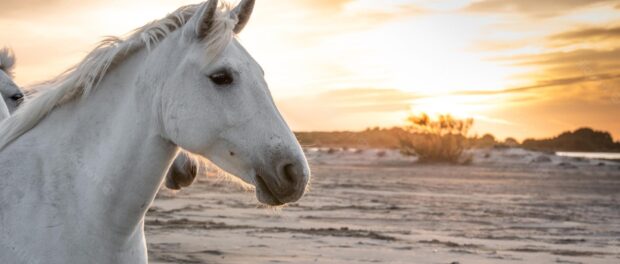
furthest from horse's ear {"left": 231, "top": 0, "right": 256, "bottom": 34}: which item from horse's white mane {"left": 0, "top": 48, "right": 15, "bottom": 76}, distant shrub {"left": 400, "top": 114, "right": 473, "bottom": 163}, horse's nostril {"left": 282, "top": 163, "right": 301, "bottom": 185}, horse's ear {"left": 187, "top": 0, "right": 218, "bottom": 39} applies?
distant shrub {"left": 400, "top": 114, "right": 473, "bottom": 163}

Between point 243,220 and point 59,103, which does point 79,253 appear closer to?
point 59,103

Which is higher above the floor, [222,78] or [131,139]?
[222,78]

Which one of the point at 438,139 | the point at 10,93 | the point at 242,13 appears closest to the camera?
the point at 242,13

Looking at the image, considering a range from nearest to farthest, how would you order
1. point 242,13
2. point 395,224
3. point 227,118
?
point 227,118, point 242,13, point 395,224

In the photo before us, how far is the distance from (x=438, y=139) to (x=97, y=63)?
27.0 metres

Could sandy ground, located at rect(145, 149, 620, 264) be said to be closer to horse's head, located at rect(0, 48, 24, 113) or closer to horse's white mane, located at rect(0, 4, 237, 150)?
horse's white mane, located at rect(0, 4, 237, 150)

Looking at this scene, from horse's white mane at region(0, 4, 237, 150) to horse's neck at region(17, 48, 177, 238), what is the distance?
0.05m

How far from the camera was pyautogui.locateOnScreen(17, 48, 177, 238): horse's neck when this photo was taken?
279 centimetres

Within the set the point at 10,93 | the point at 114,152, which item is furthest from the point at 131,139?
the point at 10,93

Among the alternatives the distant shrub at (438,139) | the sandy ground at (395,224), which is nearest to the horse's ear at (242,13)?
the sandy ground at (395,224)

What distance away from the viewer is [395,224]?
10180 mm

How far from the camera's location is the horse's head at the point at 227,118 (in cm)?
268

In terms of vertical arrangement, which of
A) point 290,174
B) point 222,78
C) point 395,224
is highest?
point 222,78

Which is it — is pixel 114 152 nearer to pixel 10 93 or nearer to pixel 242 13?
pixel 242 13
